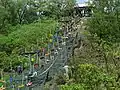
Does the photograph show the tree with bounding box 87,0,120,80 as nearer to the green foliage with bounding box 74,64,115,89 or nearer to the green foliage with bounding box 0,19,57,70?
the green foliage with bounding box 0,19,57,70

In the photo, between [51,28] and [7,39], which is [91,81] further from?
[51,28]

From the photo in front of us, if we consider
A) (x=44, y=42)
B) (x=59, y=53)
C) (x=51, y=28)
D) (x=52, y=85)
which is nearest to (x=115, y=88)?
(x=52, y=85)

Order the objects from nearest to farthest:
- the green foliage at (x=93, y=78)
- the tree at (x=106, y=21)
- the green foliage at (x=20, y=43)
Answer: the green foliage at (x=93, y=78) → the green foliage at (x=20, y=43) → the tree at (x=106, y=21)

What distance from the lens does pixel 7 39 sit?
16531 millimetres

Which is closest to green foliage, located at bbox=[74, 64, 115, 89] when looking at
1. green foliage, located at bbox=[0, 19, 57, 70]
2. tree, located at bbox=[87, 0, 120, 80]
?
green foliage, located at bbox=[0, 19, 57, 70]

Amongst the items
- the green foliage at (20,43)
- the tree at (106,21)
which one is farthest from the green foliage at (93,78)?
the tree at (106,21)

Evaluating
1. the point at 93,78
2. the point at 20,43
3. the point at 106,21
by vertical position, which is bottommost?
the point at 20,43

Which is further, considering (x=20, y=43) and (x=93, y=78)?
(x=20, y=43)

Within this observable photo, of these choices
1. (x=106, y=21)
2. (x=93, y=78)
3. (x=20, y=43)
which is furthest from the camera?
(x=106, y=21)

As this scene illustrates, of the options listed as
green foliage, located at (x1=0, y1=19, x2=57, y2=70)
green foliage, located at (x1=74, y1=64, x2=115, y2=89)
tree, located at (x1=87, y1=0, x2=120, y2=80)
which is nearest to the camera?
green foliage, located at (x1=74, y1=64, x2=115, y2=89)

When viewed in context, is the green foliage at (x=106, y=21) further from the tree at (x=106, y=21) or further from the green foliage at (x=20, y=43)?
the green foliage at (x=20, y=43)

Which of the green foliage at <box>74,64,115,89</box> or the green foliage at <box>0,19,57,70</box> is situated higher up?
the green foliage at <box>74,64,115,89</box>

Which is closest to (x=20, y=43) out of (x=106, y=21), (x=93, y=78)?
(x=106, y=21)

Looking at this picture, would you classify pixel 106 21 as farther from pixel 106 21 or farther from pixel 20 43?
pixel 20 43
